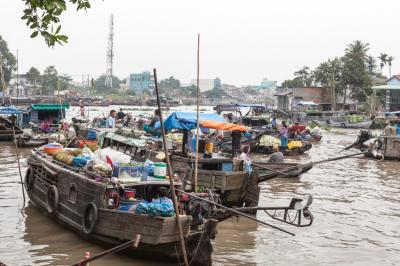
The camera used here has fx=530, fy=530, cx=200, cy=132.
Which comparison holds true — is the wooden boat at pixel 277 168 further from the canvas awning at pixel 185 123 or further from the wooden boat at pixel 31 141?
the wooden boat at pixel 31 141

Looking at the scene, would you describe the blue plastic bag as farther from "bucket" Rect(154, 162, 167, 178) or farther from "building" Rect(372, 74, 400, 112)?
"building" Rect(372, 74, 400, 112)

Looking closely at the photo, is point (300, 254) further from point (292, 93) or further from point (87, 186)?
point (292, 93)

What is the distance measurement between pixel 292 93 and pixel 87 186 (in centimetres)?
4882

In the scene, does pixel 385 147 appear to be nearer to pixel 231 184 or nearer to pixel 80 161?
pixel 231 184

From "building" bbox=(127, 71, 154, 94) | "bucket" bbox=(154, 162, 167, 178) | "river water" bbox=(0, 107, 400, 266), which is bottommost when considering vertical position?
A: "river water" bbox=(0, 107, 400, 266)

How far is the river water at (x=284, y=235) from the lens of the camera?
9.41 meters

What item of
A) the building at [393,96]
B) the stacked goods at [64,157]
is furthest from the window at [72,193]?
the building at [393,96]

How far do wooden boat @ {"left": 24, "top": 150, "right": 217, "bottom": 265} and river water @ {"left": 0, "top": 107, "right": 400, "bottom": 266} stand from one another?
13.4 inches

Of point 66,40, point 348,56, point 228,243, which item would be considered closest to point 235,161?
point 228,243

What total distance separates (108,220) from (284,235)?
4.01 metres

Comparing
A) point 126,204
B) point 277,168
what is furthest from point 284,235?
point 277,168

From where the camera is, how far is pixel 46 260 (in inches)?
358

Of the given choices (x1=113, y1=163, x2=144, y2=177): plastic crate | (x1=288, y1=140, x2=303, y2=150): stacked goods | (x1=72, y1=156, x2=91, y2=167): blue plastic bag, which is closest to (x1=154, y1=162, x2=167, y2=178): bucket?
(x1=113, y1=163, x2=144, y2=177): plastic crate

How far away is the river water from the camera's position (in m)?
9.41
